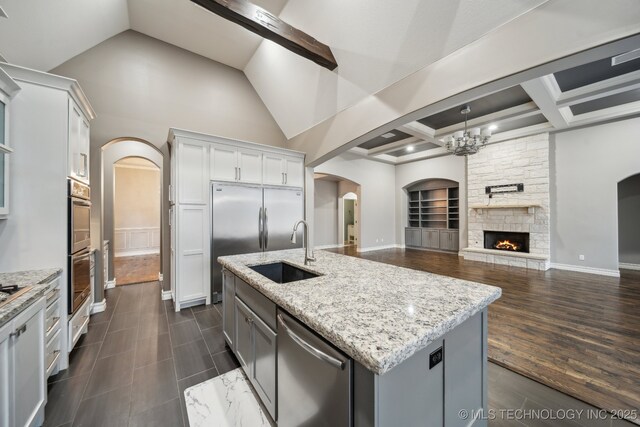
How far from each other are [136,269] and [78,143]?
449 centimetres

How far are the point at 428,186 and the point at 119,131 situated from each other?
860cm

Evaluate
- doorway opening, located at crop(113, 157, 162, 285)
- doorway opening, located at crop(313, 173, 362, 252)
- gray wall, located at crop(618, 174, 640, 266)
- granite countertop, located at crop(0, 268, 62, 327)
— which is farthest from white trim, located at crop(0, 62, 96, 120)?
gray wall, located at crop(618, 174, 640, 266)

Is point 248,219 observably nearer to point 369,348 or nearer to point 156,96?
point 156,96

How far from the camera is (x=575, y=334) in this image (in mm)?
2535

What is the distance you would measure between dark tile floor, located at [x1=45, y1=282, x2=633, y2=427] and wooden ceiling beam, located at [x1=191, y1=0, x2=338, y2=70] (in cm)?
354

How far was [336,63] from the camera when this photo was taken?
10.8ft

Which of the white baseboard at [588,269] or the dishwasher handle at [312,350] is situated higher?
the dishwasher handle at [312,350]

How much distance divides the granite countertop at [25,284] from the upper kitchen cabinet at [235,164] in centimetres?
214

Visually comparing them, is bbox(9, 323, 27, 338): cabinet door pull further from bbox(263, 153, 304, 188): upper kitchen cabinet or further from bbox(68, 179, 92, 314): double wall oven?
bbox(263, 153, 304, 188): upper kitchen cabinet

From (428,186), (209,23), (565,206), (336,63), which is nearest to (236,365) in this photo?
(336,63)

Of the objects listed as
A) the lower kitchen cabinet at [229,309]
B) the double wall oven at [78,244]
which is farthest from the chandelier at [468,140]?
the double wall oven at [78,244]

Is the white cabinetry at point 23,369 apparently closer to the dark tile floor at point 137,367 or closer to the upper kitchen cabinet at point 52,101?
the dark tile floor at point 137,367

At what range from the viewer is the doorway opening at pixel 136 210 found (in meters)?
7.71

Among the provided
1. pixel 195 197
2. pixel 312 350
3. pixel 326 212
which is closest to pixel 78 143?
pixel 195 197
